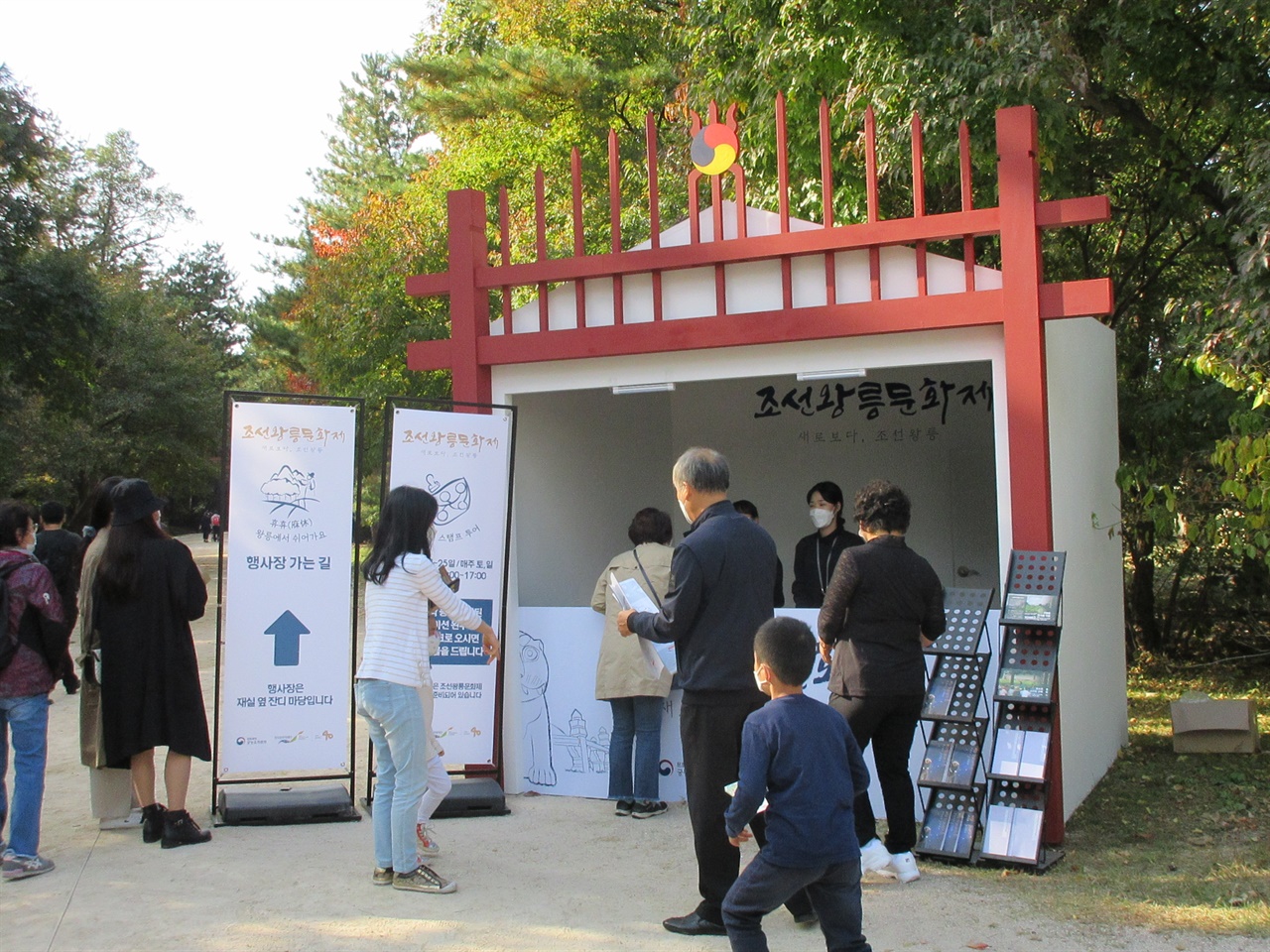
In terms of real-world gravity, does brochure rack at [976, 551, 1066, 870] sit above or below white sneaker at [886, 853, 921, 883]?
above

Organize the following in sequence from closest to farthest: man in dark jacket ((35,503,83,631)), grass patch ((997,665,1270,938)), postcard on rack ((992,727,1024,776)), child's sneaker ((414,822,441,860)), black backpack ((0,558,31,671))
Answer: grass patch ((997,665,1270,938))
black backpack ((0,558,31,671))
postcard on rack ((992,727,1024,776))
child's sneaker ((414,822,441,860))
man in dark jacket ((35,503,83,631))

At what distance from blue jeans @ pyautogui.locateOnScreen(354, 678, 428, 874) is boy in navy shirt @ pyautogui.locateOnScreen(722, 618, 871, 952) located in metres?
1.64

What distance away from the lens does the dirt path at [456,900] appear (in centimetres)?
412

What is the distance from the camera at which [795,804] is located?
123 inches

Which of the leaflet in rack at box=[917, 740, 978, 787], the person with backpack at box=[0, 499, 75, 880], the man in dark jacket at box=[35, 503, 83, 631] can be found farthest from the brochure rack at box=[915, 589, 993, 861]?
the man in dark jacket at box=[35, 503, 83, 631]

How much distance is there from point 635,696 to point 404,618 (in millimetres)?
1731

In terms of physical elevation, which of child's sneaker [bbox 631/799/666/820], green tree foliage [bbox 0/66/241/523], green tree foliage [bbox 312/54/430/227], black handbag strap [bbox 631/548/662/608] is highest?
green tree foliage [bbox 312/54/430/227]

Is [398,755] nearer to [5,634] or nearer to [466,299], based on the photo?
[5,634]

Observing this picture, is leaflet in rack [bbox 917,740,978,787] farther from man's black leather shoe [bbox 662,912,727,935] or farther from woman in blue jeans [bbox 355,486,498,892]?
woman in blue jeans [bbox 355,486,498,892]

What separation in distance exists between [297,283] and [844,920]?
33572mm

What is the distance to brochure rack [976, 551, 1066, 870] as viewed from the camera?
4.85 metres

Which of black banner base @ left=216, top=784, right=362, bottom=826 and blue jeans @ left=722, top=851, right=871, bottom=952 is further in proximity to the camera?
black banner base @ left=216, top=784, right=362, bottom=826

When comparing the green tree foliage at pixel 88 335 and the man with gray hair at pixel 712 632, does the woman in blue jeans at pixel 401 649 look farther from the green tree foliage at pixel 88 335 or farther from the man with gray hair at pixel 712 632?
the green tree foliage at pixel 88 335

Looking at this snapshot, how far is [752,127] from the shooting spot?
10234mm
